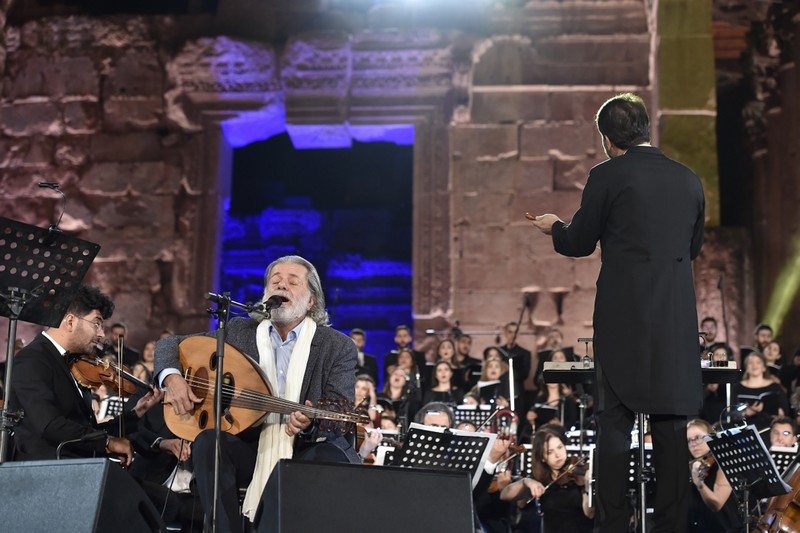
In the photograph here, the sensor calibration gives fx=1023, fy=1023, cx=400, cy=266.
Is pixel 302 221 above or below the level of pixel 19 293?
above

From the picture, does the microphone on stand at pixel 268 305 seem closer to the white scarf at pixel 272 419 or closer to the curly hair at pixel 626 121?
the white scarf at pixel 272 419

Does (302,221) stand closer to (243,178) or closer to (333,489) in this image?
(243,178)

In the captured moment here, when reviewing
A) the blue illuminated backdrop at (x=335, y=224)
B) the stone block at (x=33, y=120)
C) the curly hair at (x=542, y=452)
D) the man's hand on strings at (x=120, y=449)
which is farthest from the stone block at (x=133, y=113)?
the man's hand on strings at (x=120, y=449)

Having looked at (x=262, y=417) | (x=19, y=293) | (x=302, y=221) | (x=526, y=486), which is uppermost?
(x=302, y=221)

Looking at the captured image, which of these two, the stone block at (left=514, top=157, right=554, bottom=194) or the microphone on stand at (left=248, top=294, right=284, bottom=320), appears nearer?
the microphone on stand at (left=248, top=294, right=284, bottom=320)

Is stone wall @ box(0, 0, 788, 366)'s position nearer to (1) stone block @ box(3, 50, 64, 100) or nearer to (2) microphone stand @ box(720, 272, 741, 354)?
(1) stone block @ box(3, 50, 64, 100)

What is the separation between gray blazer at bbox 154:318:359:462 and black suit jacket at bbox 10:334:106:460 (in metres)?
0.59

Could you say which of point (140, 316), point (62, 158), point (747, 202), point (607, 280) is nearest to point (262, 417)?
point (607, 280)

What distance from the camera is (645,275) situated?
3.39 meters

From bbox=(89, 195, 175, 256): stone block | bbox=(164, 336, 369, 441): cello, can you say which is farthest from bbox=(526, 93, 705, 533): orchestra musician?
bbox=(89, 195, 175, 256): stone block

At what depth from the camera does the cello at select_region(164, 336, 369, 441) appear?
414 centimetres

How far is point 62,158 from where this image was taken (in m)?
11.4

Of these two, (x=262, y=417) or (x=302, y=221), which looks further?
(x=302, y=221)

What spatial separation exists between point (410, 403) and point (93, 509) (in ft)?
17.8
